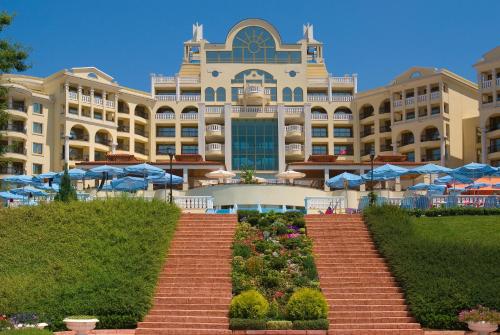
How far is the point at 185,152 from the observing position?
86.9 m

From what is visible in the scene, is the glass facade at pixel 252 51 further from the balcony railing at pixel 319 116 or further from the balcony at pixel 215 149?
the balcony at pixel 215 149

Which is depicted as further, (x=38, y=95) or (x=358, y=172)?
(x=38, y=95)

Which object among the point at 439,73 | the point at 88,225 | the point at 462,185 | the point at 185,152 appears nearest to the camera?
the point at 88,225

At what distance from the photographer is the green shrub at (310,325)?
2603cm

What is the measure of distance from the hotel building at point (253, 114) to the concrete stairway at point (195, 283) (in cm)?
→ 3552

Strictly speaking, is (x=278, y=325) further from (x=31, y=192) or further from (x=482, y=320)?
(x=31, y=192)

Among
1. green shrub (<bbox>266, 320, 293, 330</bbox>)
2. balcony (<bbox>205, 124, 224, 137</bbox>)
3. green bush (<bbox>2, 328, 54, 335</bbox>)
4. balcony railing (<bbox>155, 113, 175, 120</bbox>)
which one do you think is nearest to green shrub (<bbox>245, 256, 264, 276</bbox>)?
green shrub (<bbox>266, 320, 293, 330</bbox>)

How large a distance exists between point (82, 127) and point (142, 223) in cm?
4954

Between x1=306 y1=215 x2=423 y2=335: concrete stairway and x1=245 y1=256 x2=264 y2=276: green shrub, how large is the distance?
8.06ft

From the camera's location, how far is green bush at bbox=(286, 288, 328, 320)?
26.7m

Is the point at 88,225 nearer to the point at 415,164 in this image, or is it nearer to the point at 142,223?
the point at 142,223

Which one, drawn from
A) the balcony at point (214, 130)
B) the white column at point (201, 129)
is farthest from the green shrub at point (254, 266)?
the balcony at point (214, 130)

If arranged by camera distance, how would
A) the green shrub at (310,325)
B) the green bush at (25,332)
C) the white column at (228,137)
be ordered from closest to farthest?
the green bush at (25,332), the green shrub at (310,325), the white column at (228,137)

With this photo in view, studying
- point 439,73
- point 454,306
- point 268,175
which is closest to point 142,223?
point 454,306
